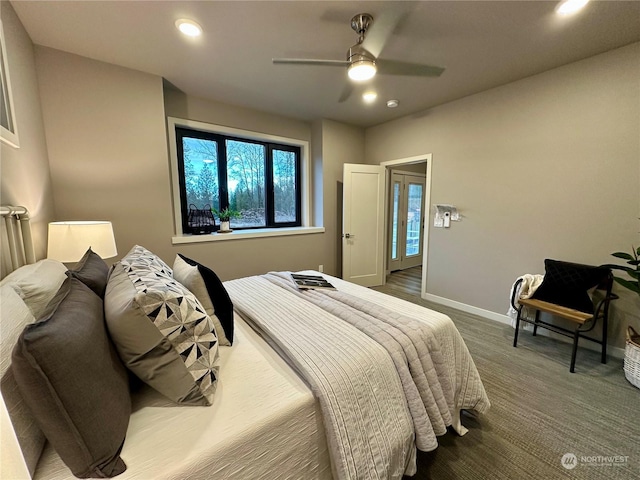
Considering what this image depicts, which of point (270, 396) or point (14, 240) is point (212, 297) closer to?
point (270, 396)

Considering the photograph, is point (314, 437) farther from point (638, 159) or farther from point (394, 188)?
point (394, 188)

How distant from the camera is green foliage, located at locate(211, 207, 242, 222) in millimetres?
3475

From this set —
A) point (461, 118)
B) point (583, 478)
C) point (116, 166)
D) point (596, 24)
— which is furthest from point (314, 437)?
point (461, 118)

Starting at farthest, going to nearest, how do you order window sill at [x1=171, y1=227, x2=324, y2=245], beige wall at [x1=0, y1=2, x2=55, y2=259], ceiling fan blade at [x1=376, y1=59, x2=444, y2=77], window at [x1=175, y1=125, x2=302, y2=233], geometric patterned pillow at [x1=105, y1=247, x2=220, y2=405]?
window at [x1=175, y1=125, x2=302, y2=233] → window sill at [x1=171, y1=227, x2=324, y2=245] → ceiling fan blade at [x1=376, y1=59, x2=444, y2=77] → beige wall at [x1=0, y1=2, x2=55, y2=259] → geometric patterned pillow at [x1=105, y1=247, x2=220, y2=405]

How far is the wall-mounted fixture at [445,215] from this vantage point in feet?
11.1

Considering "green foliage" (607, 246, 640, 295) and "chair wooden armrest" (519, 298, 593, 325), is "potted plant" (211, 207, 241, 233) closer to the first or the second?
"chair wooden armrest" (519, 298, 593, 325)

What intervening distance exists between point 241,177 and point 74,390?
11.3ft

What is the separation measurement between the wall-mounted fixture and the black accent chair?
43.6 inches

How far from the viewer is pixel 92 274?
46.2 inches

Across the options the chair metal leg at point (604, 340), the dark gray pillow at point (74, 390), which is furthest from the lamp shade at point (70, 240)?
the chair metal leg at point (604, 340)

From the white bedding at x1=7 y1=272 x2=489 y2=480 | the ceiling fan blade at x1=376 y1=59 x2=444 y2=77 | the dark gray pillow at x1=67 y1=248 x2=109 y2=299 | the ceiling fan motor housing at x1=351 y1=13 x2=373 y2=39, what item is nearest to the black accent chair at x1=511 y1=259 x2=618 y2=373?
the ceiling fan blade at x1=376 y1=59 x2=444 y2=77

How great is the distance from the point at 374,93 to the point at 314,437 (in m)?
3.24

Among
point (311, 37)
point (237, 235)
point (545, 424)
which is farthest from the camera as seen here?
point (237, 235)

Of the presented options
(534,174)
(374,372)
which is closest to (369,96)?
(534,174)
